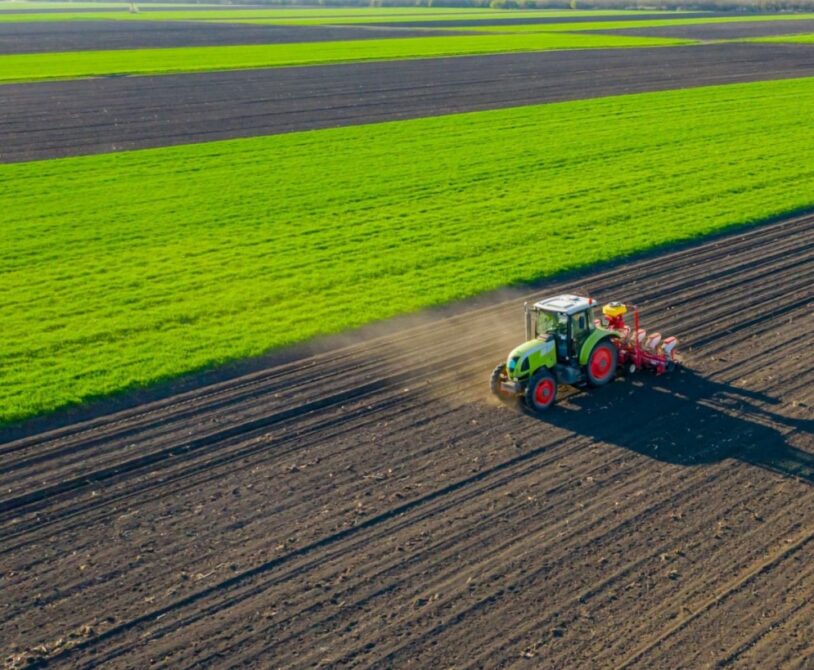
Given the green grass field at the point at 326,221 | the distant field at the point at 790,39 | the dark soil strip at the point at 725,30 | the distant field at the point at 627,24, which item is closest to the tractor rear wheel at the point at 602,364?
Result: the green grass field at the point at 326,221

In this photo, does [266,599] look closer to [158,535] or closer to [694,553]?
[158,535]

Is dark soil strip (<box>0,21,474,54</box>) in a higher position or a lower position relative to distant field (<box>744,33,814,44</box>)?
higher

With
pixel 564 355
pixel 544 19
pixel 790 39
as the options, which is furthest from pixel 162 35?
pixel 564 355

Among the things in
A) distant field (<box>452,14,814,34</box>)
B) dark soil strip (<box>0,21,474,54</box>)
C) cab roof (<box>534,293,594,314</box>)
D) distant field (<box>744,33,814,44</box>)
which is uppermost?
dark soil strip (<box>0,21,474,54</box>)

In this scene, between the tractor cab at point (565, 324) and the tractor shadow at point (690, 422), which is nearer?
the tractor shadow at point (690, 422)

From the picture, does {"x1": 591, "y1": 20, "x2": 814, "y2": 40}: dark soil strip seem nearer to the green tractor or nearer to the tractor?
the tractor

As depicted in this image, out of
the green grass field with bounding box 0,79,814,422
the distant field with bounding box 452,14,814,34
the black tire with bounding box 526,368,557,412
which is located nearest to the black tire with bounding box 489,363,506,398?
the black tire with bounding box 526,368,557,412

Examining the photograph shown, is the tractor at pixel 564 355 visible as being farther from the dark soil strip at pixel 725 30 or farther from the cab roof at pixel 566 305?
the dark soil strip at pixel 725 30

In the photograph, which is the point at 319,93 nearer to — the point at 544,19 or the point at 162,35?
the point at 162,35
